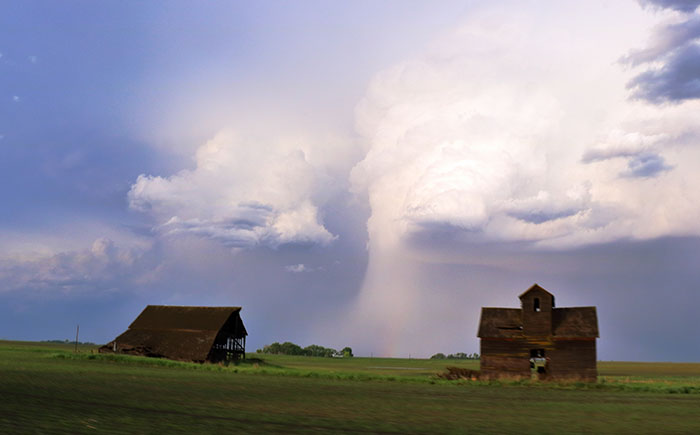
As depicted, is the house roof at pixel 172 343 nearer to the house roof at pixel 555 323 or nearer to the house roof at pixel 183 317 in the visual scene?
the house roof at pixel 183 317

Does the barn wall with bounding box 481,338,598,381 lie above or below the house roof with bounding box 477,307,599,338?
below

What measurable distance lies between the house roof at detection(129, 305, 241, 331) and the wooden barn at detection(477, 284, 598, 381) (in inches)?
1196

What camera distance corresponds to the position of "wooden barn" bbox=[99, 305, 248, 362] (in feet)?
213

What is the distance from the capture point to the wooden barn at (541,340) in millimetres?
50719

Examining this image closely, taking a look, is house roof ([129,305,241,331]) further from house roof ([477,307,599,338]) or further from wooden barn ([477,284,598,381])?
wooden barn ([477,284,598,381])

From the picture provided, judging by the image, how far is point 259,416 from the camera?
1766cm

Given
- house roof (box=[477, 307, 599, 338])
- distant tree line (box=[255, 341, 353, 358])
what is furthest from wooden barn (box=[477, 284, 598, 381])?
distant tree line (box=[255, 341, 353, 358])

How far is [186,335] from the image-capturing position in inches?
2630

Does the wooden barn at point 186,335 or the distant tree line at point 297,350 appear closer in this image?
the wooden barn at point 186,335

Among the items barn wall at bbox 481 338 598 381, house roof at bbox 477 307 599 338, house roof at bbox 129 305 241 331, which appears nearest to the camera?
barn wall at bbox 481 338 598 381

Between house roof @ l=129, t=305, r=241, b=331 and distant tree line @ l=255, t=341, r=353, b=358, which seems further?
distant tree line @ l=255, t=341, r=353, b=358

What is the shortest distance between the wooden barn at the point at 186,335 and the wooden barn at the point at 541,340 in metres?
29.6

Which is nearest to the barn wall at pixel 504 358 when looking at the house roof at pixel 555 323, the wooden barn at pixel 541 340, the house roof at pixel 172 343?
the wooden barn at pixel 541 340

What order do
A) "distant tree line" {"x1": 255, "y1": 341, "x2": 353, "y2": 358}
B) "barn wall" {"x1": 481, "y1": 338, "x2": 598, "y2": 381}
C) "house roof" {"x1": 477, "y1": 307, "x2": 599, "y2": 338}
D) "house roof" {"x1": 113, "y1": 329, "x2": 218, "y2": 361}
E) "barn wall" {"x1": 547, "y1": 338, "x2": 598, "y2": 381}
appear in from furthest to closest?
"distant tree line" {"x1": 255, "y1": 341, "x2": 353, "y2": 358} → "house roof" {"x1": 113, "y1": 329, "x2": 218, "y2": 361} → "house roof" {"x1": 477, "y1": 307, "x2": 599, "y2": 338} → "barn wall" {"x1": 481, "y1": 338, "x2": 598, "y2": 381} → "barn wall" {"x1": 547, "y1": 338, "x2": 598, "y2": 381}
